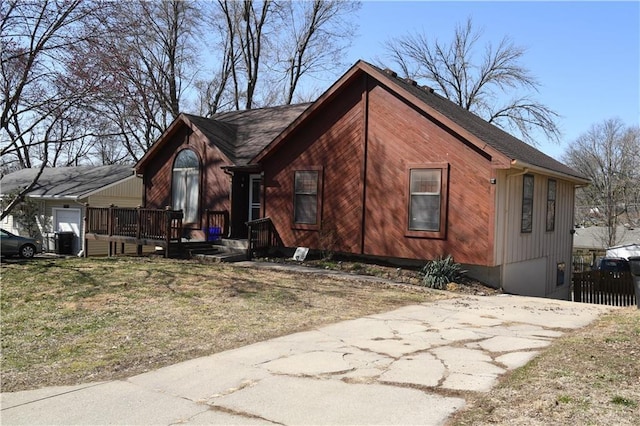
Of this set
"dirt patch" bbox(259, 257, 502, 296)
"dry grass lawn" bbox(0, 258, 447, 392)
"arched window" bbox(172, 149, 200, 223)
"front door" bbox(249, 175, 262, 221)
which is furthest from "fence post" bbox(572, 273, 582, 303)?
"arched window" bbox(172, 149, 200, 223)

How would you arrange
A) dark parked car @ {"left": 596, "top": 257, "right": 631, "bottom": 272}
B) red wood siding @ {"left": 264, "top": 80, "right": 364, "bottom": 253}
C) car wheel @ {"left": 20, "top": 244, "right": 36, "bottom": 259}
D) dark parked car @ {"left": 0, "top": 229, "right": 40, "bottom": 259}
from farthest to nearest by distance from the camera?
dark parked car @ {"left": 596, "top": 257, "right": 631, "bottom": 272}, car wheel @ {"left": 20, "top": 244, "right": 36, "bottom": 259}, dark parked car @ {"left": 0, "top": 229, "right": 40, "bottom": 259}, red wood siding @ {"left": 264, "top": 80, "right": 364, "bottom": 253}

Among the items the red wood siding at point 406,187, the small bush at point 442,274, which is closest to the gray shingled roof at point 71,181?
the red wood siding at point 406,187

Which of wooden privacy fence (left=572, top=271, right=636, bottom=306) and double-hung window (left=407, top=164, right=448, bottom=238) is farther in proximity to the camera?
wooden privacy fence (left=572, top=271, right=636, bottom=306)

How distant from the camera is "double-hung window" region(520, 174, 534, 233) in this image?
1487cm

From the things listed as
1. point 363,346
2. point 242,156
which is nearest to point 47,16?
point 242,156

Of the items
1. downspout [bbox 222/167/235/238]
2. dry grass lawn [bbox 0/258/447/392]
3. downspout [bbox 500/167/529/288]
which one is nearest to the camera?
dry grass lawn [bbox 0/258/447/392]

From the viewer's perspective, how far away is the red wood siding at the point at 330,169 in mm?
15672

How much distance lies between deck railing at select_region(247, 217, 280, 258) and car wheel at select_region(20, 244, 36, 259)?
1378 cm

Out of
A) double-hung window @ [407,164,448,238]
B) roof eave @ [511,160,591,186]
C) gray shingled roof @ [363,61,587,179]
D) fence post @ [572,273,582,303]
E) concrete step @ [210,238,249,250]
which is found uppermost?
gray shingled roof @ [363,61,587,179]

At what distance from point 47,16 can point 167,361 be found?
1214cm

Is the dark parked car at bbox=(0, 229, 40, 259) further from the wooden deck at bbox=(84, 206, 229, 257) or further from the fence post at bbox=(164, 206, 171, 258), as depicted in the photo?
the fence post at bbox=(164, 206, 171, 258)

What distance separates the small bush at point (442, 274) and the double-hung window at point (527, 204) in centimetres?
266

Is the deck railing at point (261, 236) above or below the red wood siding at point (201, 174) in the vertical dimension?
below

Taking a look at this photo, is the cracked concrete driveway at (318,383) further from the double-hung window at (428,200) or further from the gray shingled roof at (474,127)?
the gray shingled roof at (474,127)
